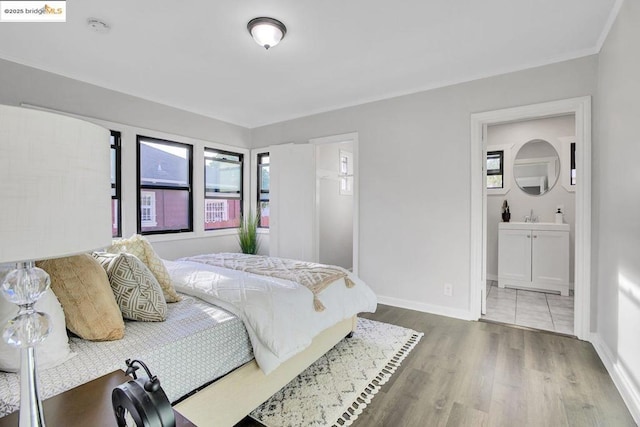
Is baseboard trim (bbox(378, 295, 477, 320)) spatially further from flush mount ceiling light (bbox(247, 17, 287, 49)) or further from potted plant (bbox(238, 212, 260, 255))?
flush mount ceiling light (bbox(247, 17, 287, 49))

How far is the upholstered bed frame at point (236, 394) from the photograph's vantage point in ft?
4.68

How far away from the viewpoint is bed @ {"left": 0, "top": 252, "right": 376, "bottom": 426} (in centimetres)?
126

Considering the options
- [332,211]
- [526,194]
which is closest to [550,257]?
[526,194]

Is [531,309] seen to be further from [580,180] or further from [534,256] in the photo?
[580,180]

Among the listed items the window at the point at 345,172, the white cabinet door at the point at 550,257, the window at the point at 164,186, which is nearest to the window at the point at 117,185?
the window at the point at 164,186

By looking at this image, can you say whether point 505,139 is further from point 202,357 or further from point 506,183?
point 202,357

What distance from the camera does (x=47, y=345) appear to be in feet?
3.79

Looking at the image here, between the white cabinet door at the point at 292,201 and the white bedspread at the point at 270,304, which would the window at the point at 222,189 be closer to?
the white cabinet door at the point at 292,201

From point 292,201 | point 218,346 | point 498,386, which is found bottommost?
point 498,386

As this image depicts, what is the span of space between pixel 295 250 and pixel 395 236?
1.50 m

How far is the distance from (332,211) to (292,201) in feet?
2.81

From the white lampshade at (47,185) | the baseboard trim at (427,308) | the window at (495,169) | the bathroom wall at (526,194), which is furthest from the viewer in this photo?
the window at (495,169)

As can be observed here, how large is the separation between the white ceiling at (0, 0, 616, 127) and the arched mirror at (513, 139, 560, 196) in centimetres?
207

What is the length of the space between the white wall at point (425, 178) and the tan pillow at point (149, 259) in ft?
8.32
